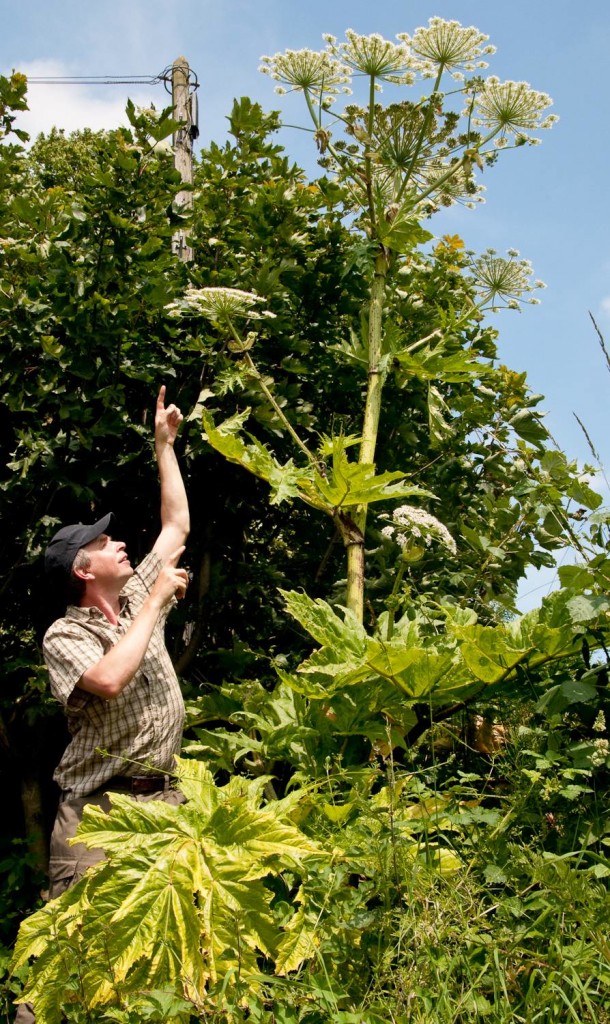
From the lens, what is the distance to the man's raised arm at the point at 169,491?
3635 millimetres

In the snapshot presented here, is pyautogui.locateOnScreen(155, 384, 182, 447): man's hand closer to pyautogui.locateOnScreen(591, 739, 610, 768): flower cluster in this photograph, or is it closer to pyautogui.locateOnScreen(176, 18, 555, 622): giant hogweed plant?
pyautogui.locateOnScreen(176, 18, 555, 622): giant hogweed plant

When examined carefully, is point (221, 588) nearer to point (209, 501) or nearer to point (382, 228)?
point (209, 501)

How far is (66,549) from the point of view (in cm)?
339

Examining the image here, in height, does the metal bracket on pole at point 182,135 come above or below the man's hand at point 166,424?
above

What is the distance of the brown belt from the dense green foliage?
0.20 metres

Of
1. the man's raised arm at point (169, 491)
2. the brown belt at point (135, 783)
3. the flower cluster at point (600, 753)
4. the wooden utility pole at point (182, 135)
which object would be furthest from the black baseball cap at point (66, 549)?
the wooden utility pole at point (182, 135)

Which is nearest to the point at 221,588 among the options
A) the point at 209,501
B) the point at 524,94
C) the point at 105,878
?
the point at 209,501

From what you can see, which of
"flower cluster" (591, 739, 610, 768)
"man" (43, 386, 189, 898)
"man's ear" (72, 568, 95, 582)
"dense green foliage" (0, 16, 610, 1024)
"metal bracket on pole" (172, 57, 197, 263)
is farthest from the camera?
"metal bracket on pole" (172, 57, 197, 263)

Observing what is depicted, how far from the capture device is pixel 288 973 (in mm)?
2592

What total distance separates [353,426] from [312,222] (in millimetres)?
963

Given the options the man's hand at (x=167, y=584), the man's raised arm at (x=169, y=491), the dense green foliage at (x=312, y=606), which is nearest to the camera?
the dense green foliage at (x=312, y=606)

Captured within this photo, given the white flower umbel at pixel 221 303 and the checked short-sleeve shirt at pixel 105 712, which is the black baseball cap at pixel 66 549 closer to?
the checked short-sleeve shirt at pixel 105 712

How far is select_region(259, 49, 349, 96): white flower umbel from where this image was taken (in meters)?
3.92

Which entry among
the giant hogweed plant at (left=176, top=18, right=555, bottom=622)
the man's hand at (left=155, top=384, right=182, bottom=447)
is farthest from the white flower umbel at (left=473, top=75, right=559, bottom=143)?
the man's hand at (left=155, top=384, right=182, bottom=447)
